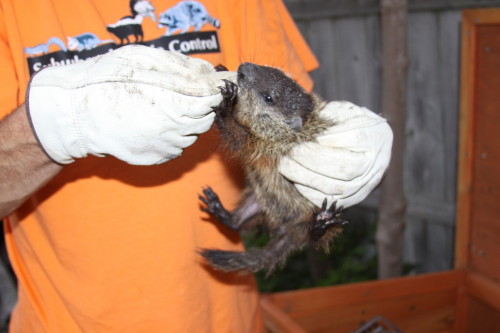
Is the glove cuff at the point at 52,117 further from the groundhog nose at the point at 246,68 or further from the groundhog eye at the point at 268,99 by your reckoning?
the groundhog eye at the point at 268,99

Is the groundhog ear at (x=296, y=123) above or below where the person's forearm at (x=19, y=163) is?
below

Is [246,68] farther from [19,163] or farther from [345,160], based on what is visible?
[19,163]

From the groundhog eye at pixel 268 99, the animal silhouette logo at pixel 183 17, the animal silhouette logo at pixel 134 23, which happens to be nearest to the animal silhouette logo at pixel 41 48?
the animal silhouette logo at pixel 134 23

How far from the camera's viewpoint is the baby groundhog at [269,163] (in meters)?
2.13

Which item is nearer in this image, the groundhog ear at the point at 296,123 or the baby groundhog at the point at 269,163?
the baby groundhog at the point at 269,163

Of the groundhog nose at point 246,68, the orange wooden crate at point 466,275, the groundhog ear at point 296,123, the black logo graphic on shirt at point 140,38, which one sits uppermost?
the black logo graphic on shirt at point 140,38

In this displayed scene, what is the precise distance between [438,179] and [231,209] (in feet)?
8.03

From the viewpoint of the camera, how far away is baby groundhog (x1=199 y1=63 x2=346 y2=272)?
7.00 ft

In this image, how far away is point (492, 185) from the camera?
2.75m

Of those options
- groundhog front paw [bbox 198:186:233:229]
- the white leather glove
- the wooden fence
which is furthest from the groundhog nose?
the wooden fence

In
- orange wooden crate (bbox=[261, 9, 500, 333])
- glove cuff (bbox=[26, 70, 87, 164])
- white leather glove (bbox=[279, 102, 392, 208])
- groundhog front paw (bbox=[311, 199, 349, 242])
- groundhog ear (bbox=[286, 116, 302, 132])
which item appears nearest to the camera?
glove cuff (bbox=[26, 70, 87, 164])

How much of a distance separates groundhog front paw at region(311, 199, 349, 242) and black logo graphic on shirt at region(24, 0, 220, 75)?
82 centimetres

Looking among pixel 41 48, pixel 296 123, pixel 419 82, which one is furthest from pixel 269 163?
pixel 419 82

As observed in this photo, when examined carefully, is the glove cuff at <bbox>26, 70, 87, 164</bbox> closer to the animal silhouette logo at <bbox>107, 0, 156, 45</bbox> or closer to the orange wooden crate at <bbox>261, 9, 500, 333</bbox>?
the animal silhouette logo at <bbox>107, 0, 156, 45</bbox>
